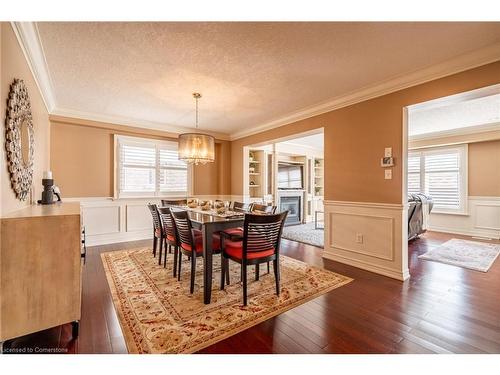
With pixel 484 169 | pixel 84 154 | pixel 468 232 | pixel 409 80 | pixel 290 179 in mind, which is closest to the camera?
pixel 409 80

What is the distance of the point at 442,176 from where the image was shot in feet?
20.0

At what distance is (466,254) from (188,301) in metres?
4.56

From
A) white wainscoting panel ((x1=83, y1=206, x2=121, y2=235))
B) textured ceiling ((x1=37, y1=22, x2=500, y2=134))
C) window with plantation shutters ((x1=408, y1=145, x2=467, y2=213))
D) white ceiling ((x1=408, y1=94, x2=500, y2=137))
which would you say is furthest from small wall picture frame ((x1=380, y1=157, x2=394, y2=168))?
white wainscoting panel ((x1=83, y1=206, x2=121, y2=235))

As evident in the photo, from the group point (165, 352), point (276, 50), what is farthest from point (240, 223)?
point (276, 50)

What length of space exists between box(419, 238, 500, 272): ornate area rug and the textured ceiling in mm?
2878

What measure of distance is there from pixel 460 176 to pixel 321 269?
5.16 m

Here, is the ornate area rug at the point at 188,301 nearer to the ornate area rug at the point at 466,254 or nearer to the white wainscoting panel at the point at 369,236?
the white wainscoting panel at the point at 369,236

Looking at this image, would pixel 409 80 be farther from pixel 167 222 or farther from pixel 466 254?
pixel 167 222

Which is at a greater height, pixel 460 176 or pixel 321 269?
pixel 460 176

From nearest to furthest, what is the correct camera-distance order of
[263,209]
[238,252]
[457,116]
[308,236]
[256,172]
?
[238,252] → [263,209] → [457,116] → [308,236] → [256,172]

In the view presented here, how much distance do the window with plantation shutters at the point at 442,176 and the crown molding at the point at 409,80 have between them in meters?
4.32

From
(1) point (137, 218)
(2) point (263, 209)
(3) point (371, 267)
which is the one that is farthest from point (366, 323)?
(1) point (137, 218)
